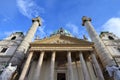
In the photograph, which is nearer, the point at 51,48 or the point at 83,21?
the point at 51,48

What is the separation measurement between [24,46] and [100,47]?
10.2 m

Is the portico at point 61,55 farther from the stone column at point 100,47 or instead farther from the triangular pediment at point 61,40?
the stone column at point 100,47

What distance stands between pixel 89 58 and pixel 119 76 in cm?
595

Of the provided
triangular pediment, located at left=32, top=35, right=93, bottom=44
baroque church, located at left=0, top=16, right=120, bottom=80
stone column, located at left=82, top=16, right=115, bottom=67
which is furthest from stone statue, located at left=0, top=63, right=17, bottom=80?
stone column, located at left=82, top=16, right=115, bottom=67

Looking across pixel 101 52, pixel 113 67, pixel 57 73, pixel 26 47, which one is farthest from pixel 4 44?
pixel 113 67

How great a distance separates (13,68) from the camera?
1565cm

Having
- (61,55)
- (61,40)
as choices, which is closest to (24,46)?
(61,40)

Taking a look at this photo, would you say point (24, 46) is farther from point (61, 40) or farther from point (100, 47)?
point (100, 47)

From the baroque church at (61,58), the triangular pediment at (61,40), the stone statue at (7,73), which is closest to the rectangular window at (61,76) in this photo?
the baroque church at (61,58)

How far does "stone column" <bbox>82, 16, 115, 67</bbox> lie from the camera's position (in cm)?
1741

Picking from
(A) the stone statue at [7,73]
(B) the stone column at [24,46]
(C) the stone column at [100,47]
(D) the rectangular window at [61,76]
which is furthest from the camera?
(D) the rectangular window at [61,76]

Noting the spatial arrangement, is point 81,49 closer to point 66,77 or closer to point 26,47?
point 66,77

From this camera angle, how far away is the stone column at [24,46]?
18.0 m

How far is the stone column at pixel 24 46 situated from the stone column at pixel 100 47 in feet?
29.9
